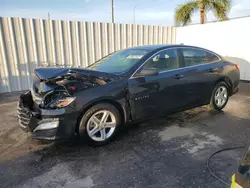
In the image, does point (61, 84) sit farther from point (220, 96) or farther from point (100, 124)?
point (220, 96)

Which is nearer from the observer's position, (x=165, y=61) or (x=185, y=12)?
(x=165, y=61)

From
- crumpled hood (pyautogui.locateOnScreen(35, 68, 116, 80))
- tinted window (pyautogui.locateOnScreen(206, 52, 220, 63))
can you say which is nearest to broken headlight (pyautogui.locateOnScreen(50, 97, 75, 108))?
crumpled hood (pyautogui.locateOnScreen(35, 68, 116, 80))

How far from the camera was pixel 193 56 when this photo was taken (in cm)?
410

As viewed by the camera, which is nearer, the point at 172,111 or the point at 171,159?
the point at 171,159

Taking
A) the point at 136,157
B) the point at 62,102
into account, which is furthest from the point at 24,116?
Answer: the point at 136,157

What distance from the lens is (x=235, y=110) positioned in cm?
475

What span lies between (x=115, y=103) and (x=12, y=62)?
5.03m

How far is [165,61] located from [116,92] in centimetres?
122

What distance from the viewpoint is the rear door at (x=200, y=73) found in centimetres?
396

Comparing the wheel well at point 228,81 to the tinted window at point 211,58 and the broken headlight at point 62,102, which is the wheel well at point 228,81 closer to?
the tinted window at point 211,58

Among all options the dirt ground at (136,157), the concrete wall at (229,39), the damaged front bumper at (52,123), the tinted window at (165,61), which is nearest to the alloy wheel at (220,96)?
the dirt ground at (136,157)

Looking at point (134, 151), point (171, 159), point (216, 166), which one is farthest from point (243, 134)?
point (134, 151)

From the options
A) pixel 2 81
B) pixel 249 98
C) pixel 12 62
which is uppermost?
pixel 12 62

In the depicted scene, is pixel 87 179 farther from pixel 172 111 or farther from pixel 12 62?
pixel 12 62
